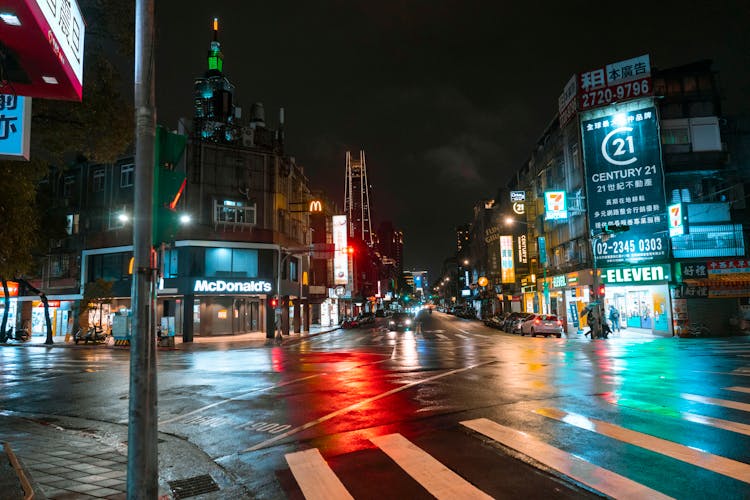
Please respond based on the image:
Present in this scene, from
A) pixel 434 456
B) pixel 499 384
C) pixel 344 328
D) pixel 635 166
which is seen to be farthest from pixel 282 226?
pixel 434 456

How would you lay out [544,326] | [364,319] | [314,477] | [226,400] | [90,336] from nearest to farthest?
[314,477]
[226,400]
[544,326]
[90,336]
[364,319]

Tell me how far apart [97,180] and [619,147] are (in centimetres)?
4654

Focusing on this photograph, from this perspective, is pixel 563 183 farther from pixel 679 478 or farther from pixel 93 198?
pixel 93 198

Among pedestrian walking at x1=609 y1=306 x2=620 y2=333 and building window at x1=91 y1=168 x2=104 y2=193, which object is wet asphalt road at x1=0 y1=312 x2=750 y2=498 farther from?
building window at x1=91 y1=168 x2=104 y2=193

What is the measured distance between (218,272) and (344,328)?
63.1ft

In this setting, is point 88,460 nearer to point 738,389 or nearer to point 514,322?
point 738,389

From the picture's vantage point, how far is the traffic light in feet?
16.5

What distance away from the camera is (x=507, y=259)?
60719mm

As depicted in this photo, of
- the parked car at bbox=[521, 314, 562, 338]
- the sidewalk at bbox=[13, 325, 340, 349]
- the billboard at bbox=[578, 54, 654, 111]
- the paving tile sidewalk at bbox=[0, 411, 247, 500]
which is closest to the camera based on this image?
the paving tile sidewalk at bbox=[0, 411, 247, 500]

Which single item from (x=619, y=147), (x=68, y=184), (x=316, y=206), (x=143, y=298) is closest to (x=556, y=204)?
(x=619, y=147)

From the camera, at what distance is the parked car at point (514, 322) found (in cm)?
3952

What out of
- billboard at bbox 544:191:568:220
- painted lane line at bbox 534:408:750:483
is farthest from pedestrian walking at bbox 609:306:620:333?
painted lane line at bbox 534:408:750:483

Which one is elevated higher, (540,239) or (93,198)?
(93,198)

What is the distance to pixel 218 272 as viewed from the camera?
41844 millimetres
